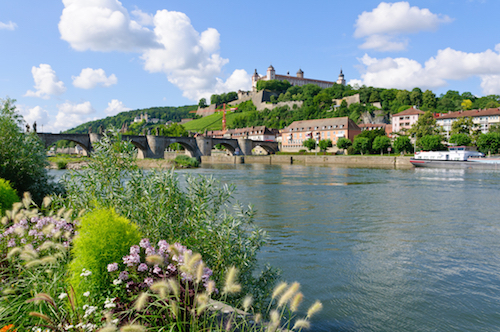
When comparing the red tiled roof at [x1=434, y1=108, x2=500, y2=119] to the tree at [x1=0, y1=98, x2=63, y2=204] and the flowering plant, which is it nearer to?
the tree at [x1=0, y1=98, x2=63, y2=204]

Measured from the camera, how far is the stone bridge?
5319 cm

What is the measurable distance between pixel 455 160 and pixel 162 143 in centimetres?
4667

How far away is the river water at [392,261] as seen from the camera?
19.8 feet

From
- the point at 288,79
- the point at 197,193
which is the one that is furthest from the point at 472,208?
the point at 288,79

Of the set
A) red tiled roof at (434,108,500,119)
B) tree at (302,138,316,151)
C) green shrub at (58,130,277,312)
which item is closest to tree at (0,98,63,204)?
green shrub at (58,130,277,312)

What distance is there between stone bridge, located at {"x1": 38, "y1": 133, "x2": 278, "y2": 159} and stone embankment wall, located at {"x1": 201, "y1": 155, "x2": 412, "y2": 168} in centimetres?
288

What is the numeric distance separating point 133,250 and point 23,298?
1.56 meters

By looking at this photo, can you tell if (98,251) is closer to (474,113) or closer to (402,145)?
(402,145)

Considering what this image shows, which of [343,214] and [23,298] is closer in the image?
[23,298]

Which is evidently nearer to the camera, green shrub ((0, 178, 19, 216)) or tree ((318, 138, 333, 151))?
green shrub ((0, 178, 19, 216))

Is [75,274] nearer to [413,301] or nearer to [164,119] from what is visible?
[413,301]

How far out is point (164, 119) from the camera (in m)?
196

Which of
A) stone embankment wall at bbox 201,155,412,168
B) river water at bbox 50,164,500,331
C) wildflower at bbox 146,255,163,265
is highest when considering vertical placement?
wildflower at bbox 146,255,163,265

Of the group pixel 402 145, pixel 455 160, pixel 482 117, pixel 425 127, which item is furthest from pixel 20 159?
pixel 482 117
